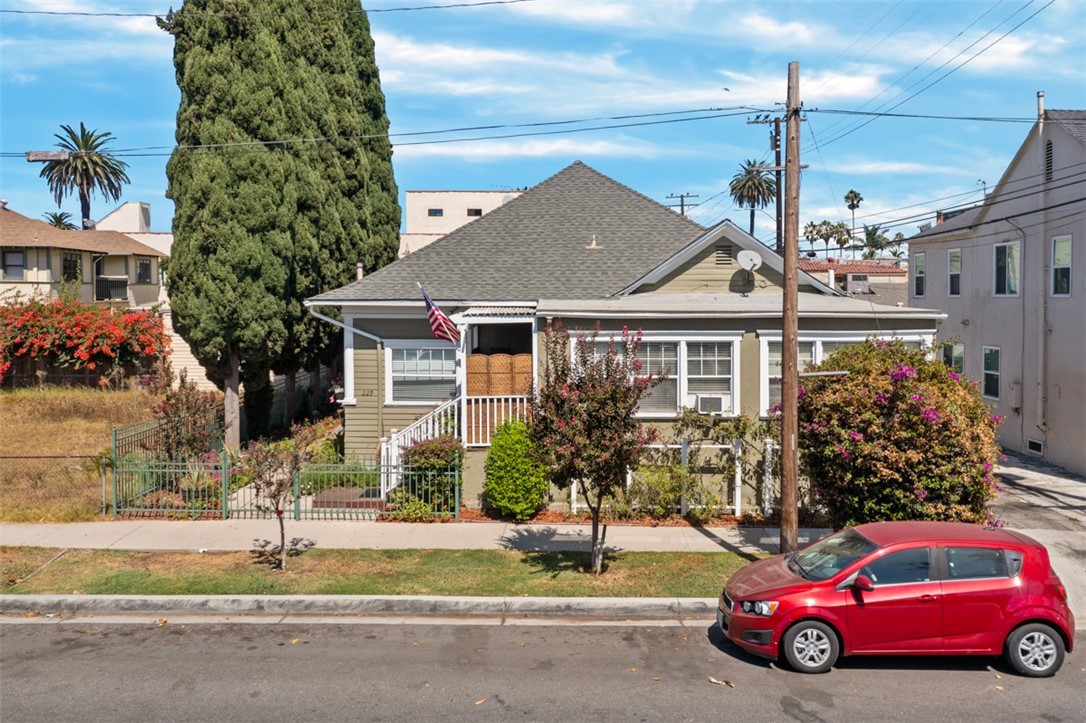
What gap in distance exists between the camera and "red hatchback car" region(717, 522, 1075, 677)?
865cm

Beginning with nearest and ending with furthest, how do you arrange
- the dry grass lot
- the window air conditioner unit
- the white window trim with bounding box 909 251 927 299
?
the dry grass lot, the window air conditioner unit, the white window trim with bounding box 909 251 927 299

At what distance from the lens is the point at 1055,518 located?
15406mm

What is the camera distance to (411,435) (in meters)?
16.0

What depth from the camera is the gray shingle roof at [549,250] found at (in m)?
19.5

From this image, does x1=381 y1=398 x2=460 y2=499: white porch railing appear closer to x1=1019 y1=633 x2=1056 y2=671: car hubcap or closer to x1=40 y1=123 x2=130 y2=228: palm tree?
x1=1019 y1=633 x2=1056 y2=671: car hubcap

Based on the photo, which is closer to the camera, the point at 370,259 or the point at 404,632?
the point at 404,632

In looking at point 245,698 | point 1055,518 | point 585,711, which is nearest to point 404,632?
point 245,698

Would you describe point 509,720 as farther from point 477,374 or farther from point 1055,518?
point 1055,518

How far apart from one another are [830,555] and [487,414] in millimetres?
7760

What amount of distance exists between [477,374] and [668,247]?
283 inches

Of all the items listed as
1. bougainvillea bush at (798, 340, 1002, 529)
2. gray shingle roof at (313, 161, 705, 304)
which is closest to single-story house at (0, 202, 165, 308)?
gray shingle roof at (313, 161, 705, 304)

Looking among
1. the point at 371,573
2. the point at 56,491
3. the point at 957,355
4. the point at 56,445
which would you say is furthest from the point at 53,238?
the point at 957,355

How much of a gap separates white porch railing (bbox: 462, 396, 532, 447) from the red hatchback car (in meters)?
7.56

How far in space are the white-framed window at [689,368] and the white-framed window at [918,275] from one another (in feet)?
53.1
